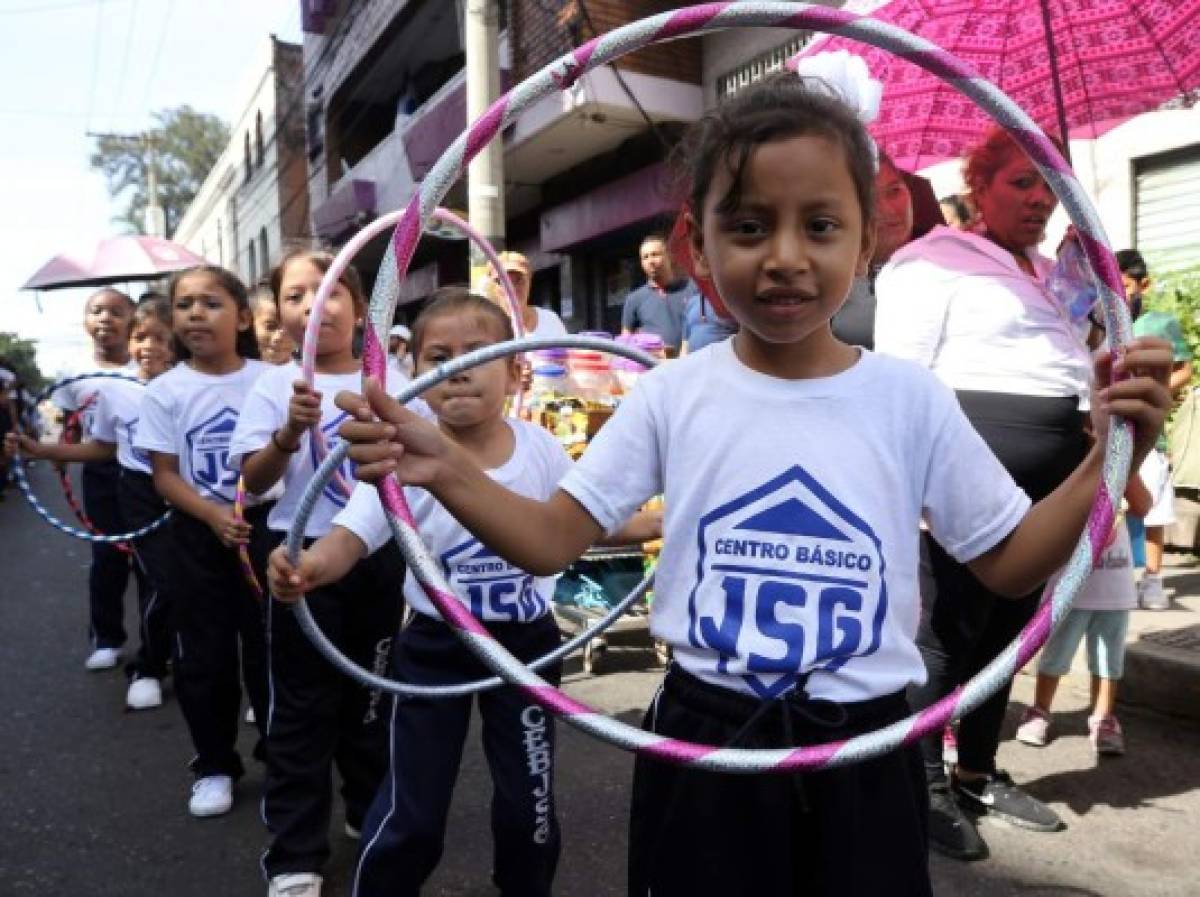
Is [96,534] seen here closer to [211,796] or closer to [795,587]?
[211,796]

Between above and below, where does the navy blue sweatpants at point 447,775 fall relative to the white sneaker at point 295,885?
above

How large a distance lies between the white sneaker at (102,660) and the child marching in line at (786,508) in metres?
5.12

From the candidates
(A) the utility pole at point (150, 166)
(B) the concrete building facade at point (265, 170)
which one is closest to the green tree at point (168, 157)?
(A) the utility pole at point (150, 166)

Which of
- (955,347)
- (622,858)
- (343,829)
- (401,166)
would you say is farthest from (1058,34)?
(401,166)

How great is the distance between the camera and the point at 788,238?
1605 millimetres

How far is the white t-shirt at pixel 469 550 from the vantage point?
8.77 ft

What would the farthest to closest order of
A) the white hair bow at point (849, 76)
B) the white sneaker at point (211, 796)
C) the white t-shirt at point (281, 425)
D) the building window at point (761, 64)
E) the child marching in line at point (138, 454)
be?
the building window at point (761, 64)
the child marching in line at point (138, 454)
the white sneaker at point (211, 796)
the white t-shirt at point (281, 425)
the white hair bow at point (849, 76)

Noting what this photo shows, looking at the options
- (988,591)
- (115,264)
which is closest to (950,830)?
(988,591)

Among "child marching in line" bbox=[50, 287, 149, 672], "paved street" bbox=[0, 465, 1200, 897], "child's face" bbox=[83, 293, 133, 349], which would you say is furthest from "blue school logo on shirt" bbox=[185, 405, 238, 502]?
"child's face" bbox=[83, 293, 133, 349]

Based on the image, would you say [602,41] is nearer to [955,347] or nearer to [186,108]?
[955,347]

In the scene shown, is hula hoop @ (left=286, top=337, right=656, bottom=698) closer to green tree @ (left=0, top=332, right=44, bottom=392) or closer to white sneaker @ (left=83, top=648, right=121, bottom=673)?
white sneaker @ (left=83, top=648, right=121, bottom=673)

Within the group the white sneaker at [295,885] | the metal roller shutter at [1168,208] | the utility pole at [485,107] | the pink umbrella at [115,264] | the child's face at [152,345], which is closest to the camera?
the white sneaker at [295,885]

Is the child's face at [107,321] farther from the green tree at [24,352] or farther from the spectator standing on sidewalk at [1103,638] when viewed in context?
the green tree at [24,352]

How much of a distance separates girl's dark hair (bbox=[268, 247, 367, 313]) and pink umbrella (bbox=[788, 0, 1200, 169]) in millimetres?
1715
